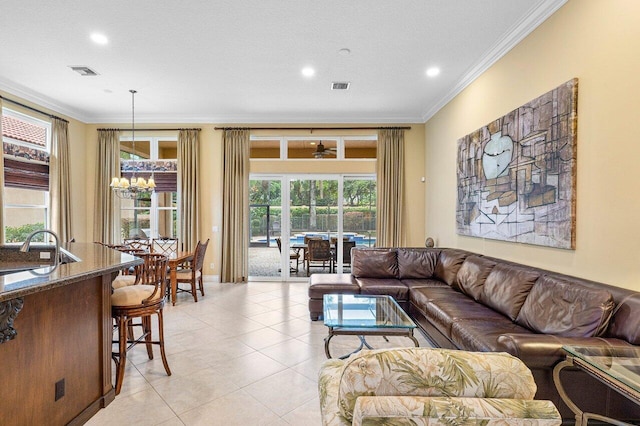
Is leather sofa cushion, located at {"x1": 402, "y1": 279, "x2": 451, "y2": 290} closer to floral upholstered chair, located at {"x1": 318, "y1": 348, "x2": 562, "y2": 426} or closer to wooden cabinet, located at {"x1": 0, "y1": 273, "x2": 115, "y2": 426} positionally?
floral upholstered chair, located at {"x1": 318, "y1": 348, "x2": 562, "y2": 426}

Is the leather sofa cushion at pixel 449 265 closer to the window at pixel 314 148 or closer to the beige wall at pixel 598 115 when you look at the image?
the beige wall at pixel 598 115

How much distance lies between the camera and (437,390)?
3.30 feet

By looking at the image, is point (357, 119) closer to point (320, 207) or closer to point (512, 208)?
point (320, 207)

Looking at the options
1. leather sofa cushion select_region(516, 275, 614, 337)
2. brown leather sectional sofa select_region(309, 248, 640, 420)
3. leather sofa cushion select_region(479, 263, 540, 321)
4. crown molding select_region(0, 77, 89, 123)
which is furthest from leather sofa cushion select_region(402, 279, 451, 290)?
crown molding select_region(0, 77, 89, 123)

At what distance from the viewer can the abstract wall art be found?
2668mm

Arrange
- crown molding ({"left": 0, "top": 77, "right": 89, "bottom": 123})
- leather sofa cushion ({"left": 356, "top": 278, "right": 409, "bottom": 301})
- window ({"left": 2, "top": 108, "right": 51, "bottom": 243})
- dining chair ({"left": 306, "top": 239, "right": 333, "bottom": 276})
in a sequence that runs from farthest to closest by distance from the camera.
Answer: dining chair ({"left": 306, "top": 239, "right": 333, "bottom": 276}) → window ({"left": 2, "top": 108, "right": 51, "bottom": 243}) → crown molding ({"left": 0, "top": 77, "right": 89, "bottom": 123}) → leather sofa cushion ({"left": 356, "top": 278, "right": 409, "bottom": 301})

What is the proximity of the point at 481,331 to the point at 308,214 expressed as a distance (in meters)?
4.48

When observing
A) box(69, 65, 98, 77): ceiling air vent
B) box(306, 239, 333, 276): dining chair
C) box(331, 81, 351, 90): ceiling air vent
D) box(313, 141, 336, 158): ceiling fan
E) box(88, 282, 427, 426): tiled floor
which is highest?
box(69, 65, 98, 77): ceiling air vent

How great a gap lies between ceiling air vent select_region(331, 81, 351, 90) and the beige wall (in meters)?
2.24

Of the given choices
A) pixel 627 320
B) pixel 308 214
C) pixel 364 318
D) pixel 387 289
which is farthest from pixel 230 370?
pixel 308 214

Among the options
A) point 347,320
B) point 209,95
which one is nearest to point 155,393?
point 347,320

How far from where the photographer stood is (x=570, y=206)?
2.62 m

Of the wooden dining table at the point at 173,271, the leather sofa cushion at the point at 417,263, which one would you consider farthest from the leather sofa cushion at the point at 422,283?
the wooden dining table at the point at 173,271

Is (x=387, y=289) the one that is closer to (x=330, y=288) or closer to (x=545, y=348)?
(x=330, y=288)
